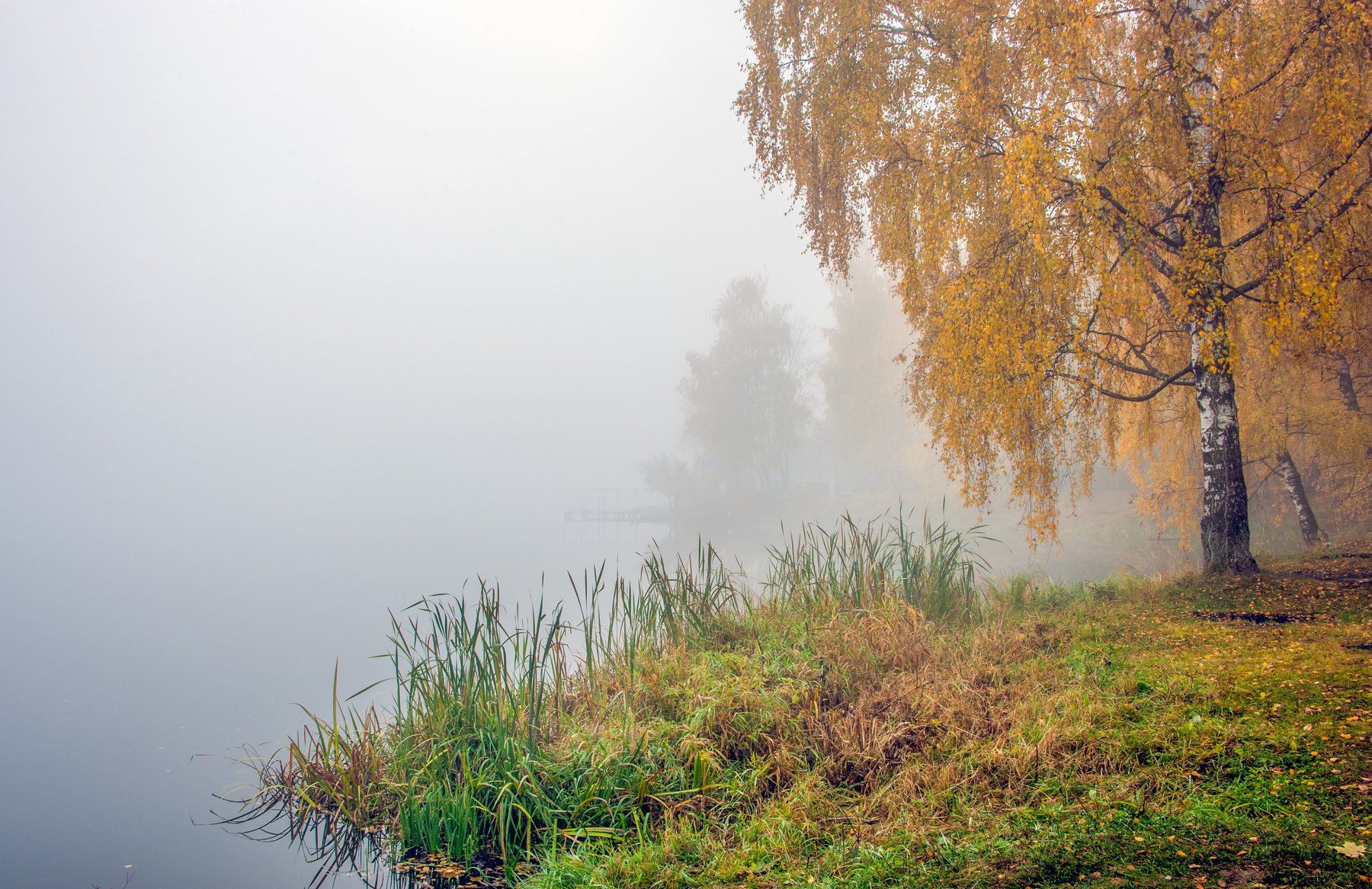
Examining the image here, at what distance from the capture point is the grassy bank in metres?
2.34

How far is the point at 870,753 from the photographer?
11.2ft

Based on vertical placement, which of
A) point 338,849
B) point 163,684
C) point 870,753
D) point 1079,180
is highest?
point 1079,180

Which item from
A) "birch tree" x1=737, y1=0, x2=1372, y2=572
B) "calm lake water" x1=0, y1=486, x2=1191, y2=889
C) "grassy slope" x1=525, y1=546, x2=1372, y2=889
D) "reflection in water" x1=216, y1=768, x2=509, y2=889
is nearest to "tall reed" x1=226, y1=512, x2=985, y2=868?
"reflection in water" x1=216, y1=768, x2=509, y2=889

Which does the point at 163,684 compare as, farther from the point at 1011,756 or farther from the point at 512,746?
the point at 1011,756

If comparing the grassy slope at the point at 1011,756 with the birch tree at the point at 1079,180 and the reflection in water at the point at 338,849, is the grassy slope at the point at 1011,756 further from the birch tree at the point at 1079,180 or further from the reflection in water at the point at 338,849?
the birch tree at the point at 1079,180

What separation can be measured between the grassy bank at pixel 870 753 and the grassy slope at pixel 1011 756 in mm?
14

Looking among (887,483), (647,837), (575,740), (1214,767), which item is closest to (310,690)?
(575,740)

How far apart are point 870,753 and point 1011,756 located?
654mm

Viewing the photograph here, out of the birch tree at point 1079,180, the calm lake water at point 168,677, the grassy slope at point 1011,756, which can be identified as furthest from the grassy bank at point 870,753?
the birch tree at point 1079,180

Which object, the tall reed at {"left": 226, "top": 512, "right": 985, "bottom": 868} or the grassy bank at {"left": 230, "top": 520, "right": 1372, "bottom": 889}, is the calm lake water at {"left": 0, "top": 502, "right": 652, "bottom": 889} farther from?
the grassy bank at {"left": 230, "top": 520, "right": 1372, "bottom": 889}

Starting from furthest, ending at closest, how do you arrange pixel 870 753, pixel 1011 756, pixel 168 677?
pixel 168 677 → pixel 870 753 → pixel 1011 756

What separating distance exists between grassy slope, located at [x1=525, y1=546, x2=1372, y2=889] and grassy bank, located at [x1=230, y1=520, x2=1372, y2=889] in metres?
0.01

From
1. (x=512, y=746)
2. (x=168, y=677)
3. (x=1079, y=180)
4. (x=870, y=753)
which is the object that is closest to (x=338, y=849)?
(x=512, y=746)

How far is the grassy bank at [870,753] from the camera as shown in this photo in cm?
234
